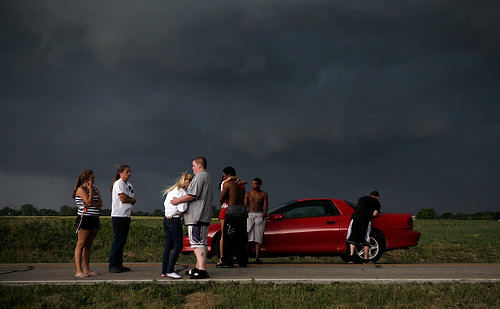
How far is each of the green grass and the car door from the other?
3584 millimetres

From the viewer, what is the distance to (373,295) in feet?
24.1

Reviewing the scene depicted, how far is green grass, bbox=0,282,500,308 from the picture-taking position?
6883 mm

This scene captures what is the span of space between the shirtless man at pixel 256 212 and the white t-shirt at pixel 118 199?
3.24m

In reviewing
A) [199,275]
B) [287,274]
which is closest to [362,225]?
[287,274]

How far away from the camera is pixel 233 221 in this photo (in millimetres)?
10242

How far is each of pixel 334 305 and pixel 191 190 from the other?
318cm

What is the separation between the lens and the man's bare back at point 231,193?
10.2 meters

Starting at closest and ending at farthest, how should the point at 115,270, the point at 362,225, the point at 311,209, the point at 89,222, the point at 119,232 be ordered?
the point at 89,222, the point at 119,232, the point at 115,270, the point at 362,225, the point at 311,209

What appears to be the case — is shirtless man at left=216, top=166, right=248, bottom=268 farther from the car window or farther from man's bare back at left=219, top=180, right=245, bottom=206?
the car window

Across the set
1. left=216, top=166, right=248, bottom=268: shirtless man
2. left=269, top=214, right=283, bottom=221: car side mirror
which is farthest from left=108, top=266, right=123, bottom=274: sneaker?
left=269, top=214, right=283, bottom=221: car side mirror

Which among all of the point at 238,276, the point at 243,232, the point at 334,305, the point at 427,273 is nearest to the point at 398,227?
the point at 427,273

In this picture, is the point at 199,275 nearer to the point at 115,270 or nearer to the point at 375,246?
the point at 115,270

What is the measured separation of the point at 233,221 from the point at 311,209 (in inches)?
103

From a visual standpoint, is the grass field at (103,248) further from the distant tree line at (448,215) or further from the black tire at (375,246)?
the distant tree line at (448,215)
